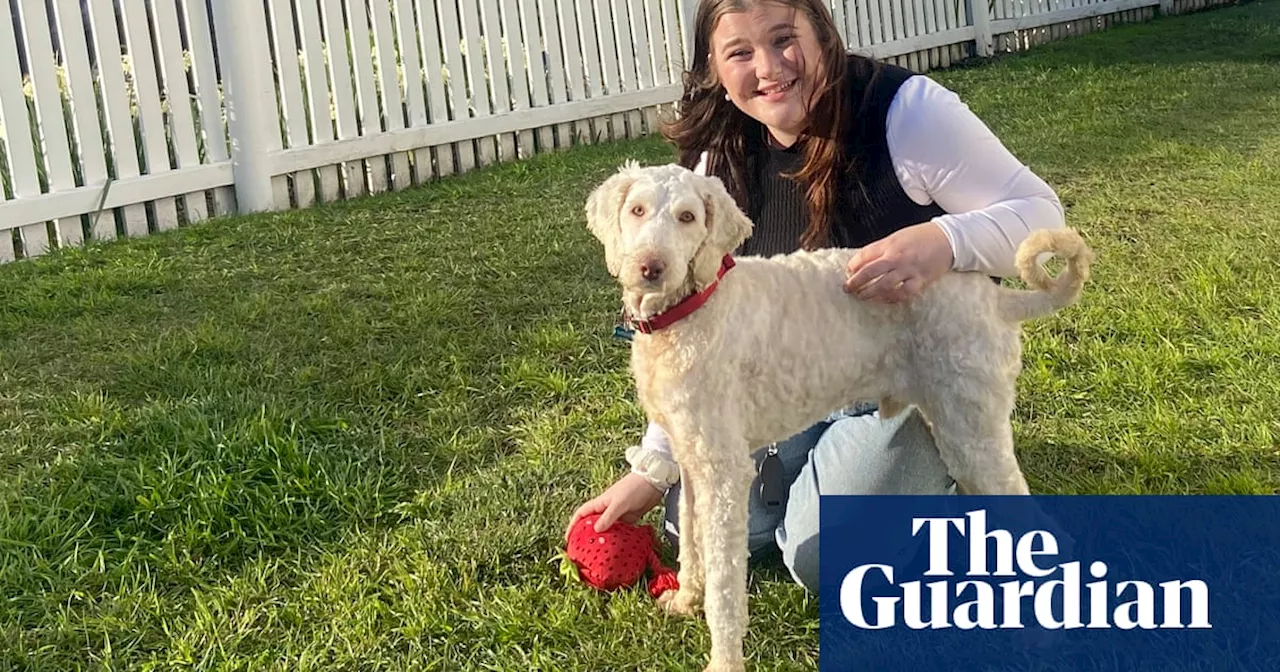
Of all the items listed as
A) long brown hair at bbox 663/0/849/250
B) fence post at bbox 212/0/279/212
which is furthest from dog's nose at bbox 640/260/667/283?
fence post at bbox 212/0/279/212

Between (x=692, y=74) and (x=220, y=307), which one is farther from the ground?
Result: (x=692, y=74)

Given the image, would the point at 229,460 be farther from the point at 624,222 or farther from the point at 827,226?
the point at 827,226

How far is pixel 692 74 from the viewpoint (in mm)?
3031

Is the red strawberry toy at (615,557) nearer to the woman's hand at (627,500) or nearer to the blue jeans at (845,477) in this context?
the woman's hand at (627,500)

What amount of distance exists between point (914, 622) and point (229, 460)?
1.98m

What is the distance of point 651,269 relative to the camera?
7.07 feet

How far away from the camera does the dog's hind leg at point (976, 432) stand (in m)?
2.44

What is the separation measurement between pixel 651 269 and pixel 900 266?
59 cm

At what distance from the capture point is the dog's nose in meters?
2.15

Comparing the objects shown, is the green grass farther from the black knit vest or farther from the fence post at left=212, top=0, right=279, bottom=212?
the black knit vest

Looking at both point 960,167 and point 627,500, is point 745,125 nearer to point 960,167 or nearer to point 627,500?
point 960,167

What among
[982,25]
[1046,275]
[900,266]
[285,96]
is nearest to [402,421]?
[900,266]

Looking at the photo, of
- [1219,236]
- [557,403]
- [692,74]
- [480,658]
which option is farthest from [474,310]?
[1219,236]

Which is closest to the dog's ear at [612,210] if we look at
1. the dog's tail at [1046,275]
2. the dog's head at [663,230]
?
the dog's head at [663,230]
